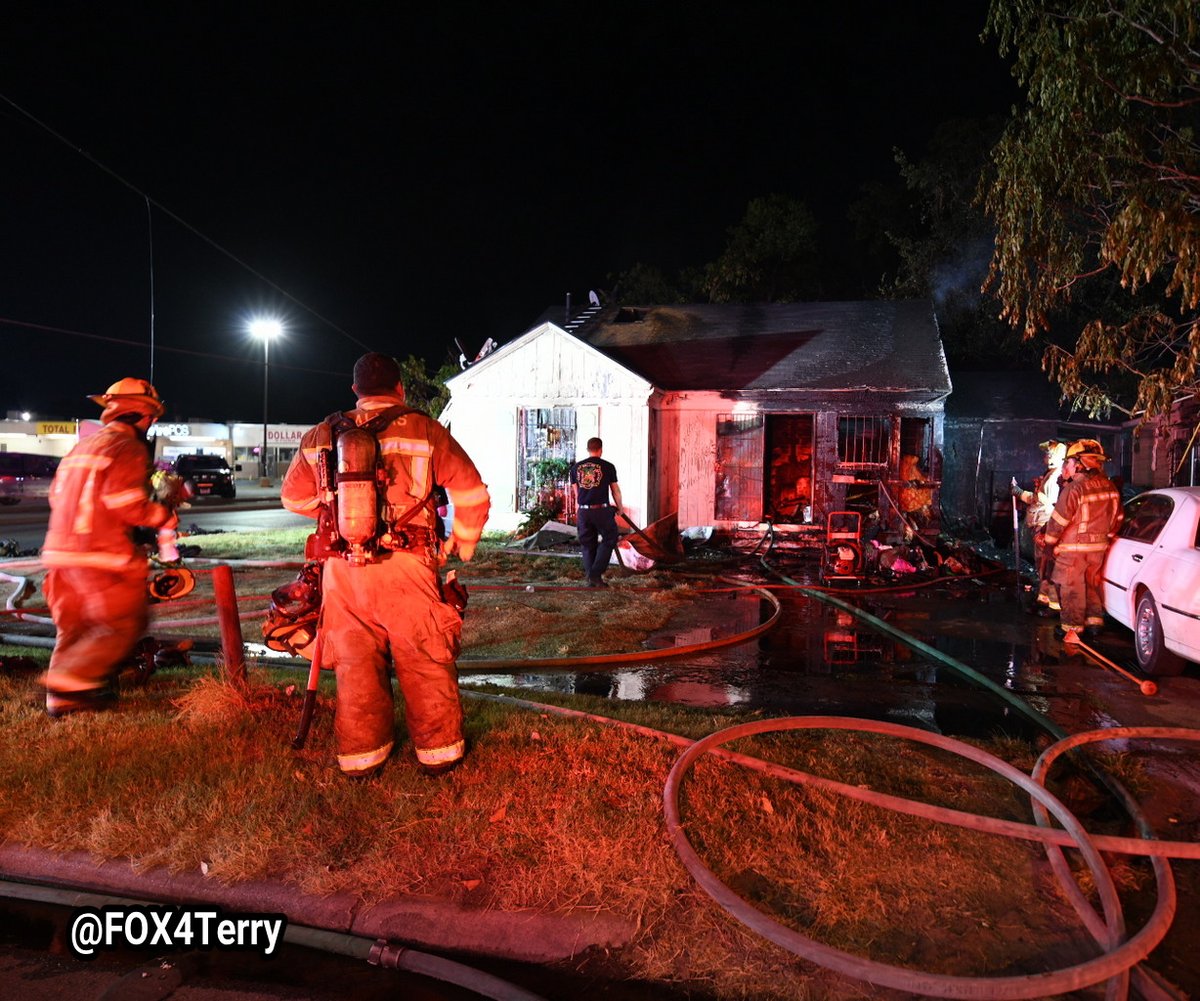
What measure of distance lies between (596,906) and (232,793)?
183cm

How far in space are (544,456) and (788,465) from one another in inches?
255

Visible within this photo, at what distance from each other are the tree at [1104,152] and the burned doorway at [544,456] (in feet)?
26.6

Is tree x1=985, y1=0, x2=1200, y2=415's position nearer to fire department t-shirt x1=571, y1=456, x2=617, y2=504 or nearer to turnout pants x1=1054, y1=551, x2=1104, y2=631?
turnout pants x1=1054, y1=551, x2=1104, y2=631

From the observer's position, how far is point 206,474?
1145 inches

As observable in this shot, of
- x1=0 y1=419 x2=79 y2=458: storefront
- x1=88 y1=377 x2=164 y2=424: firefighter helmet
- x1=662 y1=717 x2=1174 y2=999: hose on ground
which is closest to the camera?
x1=662 y1=717 x2=1174 y2=999: hose on ground

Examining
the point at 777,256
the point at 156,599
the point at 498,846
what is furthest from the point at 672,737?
the point at 777,256

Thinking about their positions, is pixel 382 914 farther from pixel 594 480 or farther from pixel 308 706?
pixel 594 480

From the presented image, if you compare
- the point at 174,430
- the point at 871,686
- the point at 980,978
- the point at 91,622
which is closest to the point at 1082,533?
the point at 871,686

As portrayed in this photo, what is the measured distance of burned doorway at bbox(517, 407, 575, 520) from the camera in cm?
1466

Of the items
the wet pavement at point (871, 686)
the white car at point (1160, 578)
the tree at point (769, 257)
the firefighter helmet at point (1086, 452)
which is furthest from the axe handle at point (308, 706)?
the tree at point (769, 257)

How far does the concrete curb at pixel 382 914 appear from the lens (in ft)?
9.10

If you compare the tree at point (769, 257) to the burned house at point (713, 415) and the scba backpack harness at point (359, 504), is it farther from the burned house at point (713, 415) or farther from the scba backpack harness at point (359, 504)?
the scba backpack harness at point (359, 504)

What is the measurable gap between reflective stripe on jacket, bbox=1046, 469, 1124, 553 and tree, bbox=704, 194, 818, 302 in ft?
80.6

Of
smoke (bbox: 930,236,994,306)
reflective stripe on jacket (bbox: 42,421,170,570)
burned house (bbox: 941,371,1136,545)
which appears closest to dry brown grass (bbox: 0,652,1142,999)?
reflective stripe on jacket (bbox: 42,421,170,570)
